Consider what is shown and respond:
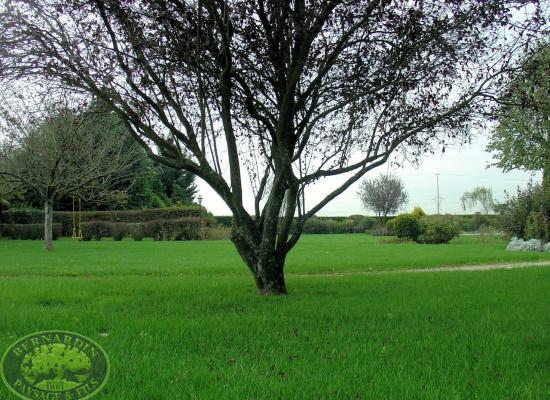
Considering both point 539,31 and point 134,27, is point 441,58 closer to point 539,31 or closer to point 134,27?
point 539,31

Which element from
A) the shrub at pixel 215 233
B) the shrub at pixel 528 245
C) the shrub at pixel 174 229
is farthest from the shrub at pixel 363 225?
the shrub at pixel 528 245

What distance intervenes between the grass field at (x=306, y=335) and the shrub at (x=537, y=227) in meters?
13.7

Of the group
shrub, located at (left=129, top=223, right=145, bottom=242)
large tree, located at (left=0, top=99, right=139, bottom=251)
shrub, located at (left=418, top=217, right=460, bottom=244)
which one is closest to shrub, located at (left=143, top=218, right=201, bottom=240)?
shrub, located at (left=129, top=223, right=145, bottom=242)

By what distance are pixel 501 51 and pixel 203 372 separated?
21.4 feet

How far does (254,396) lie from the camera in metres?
3.10

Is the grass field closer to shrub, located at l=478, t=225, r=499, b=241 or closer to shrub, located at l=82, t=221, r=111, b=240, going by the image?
shrub, located at l=478, t=225, r=499, b=241

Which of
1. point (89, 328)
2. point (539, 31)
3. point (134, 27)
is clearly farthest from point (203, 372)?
point (539, 31)

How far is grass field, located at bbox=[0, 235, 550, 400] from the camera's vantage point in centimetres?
330

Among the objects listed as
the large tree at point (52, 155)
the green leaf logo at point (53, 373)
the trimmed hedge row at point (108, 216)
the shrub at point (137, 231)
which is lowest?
the green leaf logo at point (53, 373)

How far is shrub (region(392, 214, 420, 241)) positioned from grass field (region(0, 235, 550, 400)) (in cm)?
1933

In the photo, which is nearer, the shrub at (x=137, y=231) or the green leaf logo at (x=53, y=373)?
the green leaf logo at (x=53, y=373)

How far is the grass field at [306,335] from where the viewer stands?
330cm

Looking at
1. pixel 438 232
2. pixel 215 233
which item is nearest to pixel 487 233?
pixel 438 232

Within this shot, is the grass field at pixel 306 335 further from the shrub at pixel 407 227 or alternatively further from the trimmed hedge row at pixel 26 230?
the trimmed hedge row at pixel 26 230
